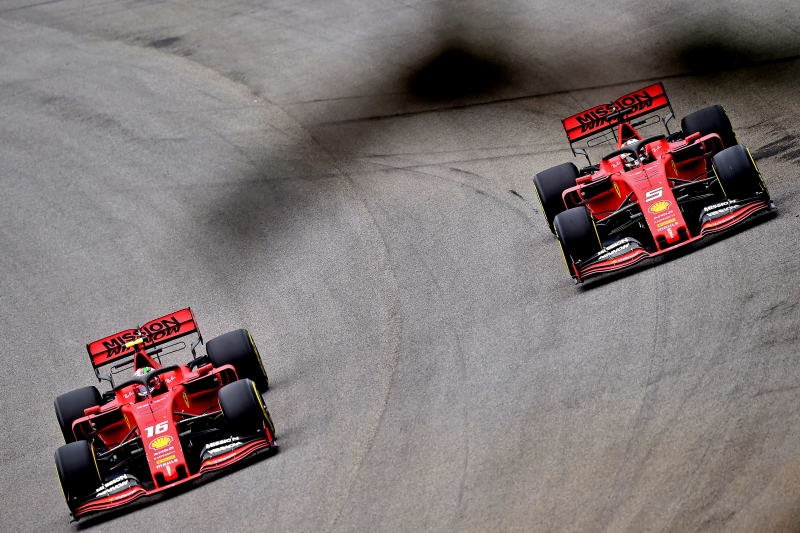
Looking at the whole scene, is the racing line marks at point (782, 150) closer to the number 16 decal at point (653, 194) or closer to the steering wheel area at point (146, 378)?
the number 16 decal at point (653, 194)

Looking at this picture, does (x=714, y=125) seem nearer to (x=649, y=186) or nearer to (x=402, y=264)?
(x=649, y=186)

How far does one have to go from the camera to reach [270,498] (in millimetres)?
12391

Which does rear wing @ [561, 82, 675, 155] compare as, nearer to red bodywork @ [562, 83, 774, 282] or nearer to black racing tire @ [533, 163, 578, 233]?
red bodywork @ [562, 83, 774, 282]

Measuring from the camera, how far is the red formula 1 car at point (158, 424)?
1284 centimetres

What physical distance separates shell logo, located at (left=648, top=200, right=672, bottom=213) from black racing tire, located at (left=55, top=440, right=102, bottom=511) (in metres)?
7.35

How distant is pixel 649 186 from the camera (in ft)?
49.0

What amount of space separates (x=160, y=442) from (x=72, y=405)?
6.58 ft

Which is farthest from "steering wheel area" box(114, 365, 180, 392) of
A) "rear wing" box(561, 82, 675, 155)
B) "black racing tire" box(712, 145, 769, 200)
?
"black racing tire" box(712, 145, 769, 200)

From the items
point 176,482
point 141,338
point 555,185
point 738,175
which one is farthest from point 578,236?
point 141,338

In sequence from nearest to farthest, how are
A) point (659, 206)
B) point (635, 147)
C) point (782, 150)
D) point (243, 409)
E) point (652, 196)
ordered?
point (243, 409) → point (659, 206) → point (652, 196) → point (635, 147) → point (782, 150)

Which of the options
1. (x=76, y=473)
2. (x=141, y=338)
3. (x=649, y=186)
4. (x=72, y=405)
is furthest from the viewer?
(x=141, y=338)

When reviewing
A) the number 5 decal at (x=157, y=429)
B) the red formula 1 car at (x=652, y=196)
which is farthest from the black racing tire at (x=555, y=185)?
the number 5 decal at (x=157, y=429)

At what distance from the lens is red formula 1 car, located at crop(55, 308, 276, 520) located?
42.1ft

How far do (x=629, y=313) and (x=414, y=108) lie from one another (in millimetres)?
9934
